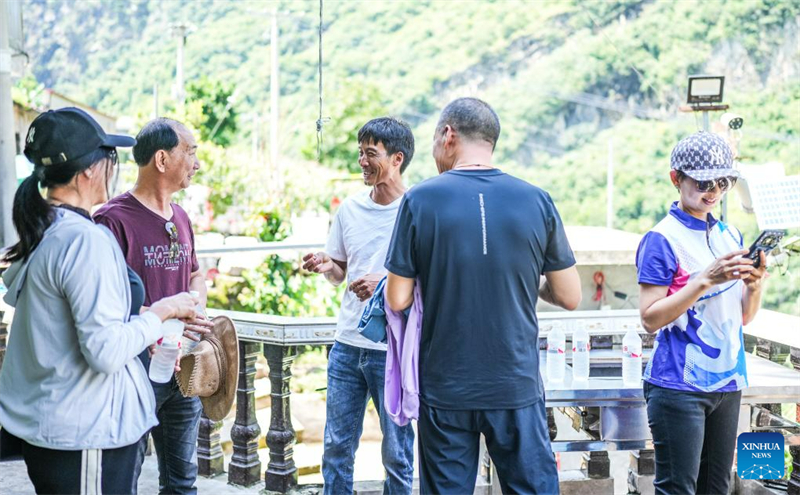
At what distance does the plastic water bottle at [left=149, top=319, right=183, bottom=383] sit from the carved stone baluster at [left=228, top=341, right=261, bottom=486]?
0.89 m

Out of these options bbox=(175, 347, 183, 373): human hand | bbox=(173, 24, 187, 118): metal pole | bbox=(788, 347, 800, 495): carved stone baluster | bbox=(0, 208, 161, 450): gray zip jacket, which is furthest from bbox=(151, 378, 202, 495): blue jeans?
bbox=(173, 24, 187, 118): metal pole

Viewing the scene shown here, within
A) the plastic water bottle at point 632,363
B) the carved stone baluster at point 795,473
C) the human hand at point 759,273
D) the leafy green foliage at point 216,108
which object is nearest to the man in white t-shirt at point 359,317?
the plastic water bottle at point 632,363

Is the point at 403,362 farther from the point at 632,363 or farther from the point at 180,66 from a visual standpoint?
the point at 180,66

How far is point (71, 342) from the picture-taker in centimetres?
192

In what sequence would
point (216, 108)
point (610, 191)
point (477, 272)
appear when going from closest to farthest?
point (477, 272) → point (610, 191) → point (216, 108)

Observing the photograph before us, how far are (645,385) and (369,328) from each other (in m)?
0.90

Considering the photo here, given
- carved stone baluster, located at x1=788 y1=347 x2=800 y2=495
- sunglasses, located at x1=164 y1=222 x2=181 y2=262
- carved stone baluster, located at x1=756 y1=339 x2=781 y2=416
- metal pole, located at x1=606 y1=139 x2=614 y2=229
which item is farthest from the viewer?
metal pole, located at x1=606 y1=139 x2=614 y2=229

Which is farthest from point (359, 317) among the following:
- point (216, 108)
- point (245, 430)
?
point (216, 108)

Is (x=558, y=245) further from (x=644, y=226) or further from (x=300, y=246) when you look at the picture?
(x=644, y=226)

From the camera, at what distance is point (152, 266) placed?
8.78 ft

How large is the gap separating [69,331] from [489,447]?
1139mm

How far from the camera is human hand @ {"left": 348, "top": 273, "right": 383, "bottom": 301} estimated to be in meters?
2.76

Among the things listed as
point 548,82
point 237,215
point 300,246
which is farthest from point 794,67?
point 300,246

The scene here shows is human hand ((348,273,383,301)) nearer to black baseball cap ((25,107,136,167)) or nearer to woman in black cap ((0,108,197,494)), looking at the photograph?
woman in black cap ((0,108,197,494))
